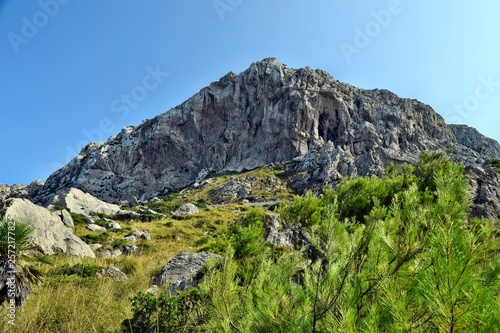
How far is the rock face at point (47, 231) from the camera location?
11878 mm

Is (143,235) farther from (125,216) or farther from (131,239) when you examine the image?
(125,216)

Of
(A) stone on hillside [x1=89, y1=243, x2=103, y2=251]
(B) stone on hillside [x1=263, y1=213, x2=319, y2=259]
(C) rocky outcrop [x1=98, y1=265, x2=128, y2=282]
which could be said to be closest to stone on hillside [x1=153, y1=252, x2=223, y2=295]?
(C) rocky outcrop [x1=98, y1=265, x2=128, y2=282]

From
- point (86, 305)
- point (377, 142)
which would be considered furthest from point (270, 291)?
point (377, 142)

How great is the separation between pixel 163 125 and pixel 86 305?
105 m

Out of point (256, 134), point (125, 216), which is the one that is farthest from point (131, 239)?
point (256, 134)

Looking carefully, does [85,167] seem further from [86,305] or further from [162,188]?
[86,305]

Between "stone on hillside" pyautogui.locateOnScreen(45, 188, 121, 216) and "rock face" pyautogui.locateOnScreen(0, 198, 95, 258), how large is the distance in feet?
44.0

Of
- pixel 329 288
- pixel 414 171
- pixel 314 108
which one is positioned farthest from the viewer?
pixel 314 108

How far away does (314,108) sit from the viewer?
93.1 metres

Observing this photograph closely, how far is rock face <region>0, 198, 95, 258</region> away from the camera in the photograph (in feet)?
39.0

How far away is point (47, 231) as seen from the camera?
12.5 m

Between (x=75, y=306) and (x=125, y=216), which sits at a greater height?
(x=125, y=216)

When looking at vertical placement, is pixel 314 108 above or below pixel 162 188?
above

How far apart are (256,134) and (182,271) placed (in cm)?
9216
